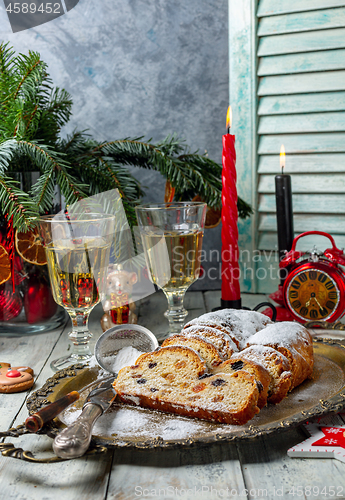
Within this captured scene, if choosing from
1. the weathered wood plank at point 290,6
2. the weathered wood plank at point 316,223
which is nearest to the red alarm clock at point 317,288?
the weathered wood plank at point 316,223

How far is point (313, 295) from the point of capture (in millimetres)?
1076

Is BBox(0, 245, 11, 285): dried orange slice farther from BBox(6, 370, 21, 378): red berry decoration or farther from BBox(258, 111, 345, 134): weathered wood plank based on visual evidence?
BBox(258, 111, 345, 134): weathered wood plank

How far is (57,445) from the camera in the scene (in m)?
0.53

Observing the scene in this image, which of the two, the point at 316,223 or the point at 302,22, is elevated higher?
the point at 302,22

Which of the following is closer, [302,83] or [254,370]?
[254,370]

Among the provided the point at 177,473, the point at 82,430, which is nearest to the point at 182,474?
the point at 177,473

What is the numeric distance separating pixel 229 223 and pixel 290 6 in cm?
65

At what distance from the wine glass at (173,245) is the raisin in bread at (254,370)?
0.31 m

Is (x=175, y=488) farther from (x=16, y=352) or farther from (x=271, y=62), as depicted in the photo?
(x=271, y=62)

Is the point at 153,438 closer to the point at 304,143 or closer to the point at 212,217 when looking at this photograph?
the point at 212,217

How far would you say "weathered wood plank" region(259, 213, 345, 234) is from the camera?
4.25 ft

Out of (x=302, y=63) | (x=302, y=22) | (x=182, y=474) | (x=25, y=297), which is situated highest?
(x=302, y=22)

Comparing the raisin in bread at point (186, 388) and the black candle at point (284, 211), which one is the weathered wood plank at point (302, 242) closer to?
the black candle at point (284, 211)

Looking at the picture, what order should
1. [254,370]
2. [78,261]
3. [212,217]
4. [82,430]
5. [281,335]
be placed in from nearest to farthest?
[82,430] → [254,370] → [281,335] → [78,261] → [212,217]
